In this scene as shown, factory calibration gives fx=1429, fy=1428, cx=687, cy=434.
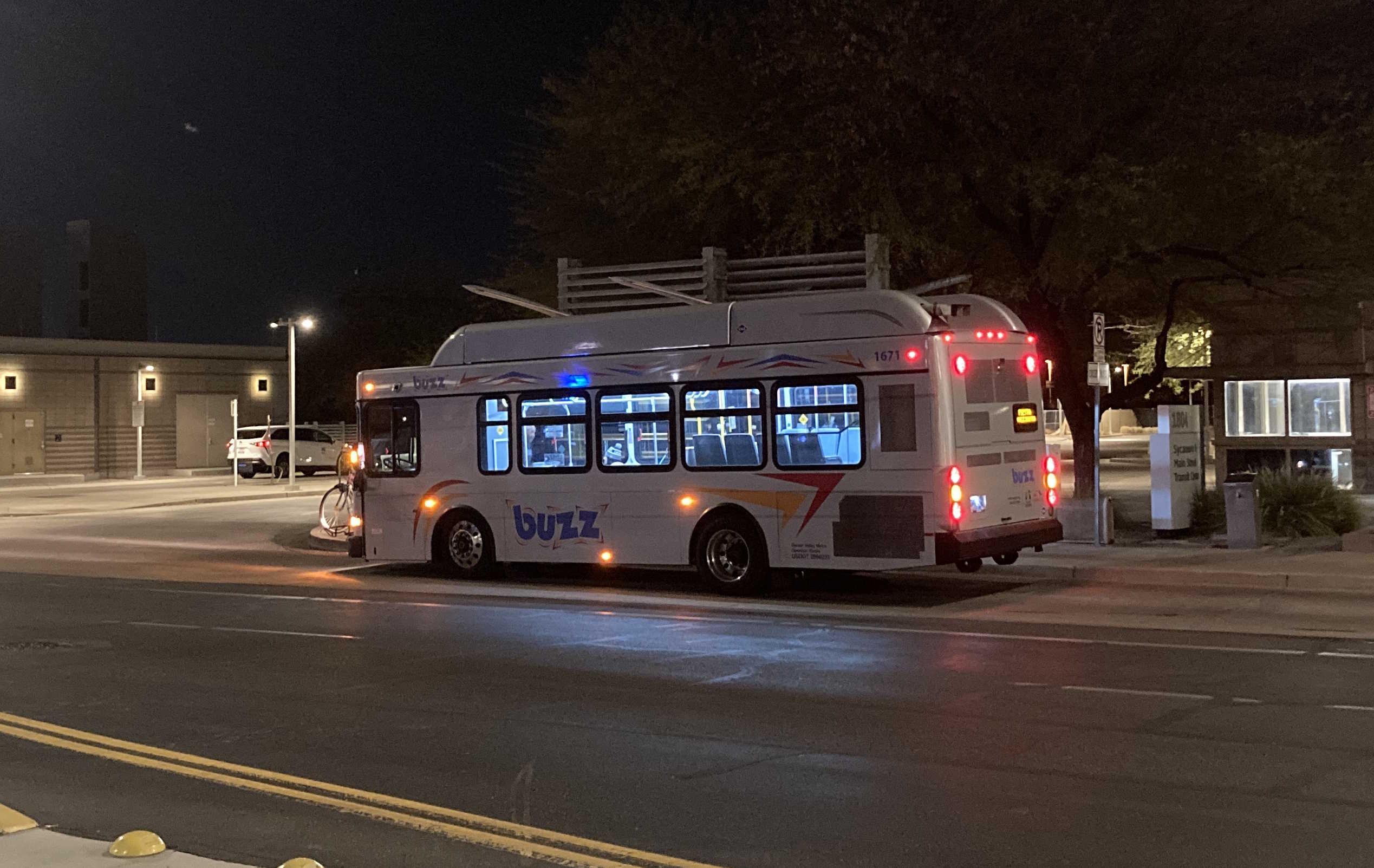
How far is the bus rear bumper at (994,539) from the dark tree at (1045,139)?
536 cm

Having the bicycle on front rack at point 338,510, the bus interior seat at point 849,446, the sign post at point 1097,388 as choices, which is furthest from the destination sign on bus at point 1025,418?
the bicycle on front rack at point 338,510

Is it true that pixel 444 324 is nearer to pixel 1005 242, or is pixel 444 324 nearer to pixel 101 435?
pixel 101 435

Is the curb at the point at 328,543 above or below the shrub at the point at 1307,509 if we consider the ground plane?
below

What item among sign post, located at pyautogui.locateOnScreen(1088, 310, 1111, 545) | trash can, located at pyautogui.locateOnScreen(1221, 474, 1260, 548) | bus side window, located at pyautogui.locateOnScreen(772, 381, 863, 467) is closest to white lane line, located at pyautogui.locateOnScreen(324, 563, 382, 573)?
bus side window, located at pyautogui.locateOnScreen(772, 381, 863, 467)

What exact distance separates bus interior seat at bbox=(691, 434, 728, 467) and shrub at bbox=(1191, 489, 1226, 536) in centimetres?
843

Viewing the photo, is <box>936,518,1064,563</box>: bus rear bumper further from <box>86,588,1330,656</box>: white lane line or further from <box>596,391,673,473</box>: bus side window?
<box>596,391,673,473</box>: bus side window

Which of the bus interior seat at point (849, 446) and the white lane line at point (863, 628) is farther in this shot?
the bus interior seat at point (849, 446)

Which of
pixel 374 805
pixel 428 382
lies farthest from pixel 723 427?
pixel 374 805

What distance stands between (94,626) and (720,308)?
24.5 feet

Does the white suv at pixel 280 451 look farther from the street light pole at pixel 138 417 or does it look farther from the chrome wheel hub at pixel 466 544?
the chrome wheel hub at pixel 466 544

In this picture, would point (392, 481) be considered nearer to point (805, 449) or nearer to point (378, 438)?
point (378, 438)

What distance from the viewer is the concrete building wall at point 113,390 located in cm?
5394

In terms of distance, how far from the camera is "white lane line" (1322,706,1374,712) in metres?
8.99

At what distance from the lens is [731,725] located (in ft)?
29.5
